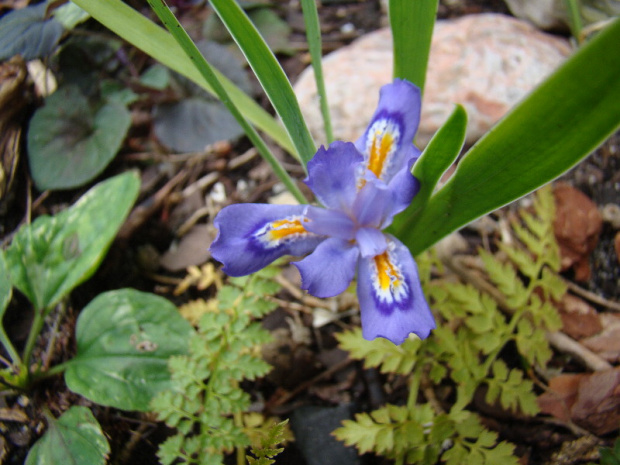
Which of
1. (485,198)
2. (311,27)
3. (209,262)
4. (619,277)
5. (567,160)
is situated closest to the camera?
(567,160)

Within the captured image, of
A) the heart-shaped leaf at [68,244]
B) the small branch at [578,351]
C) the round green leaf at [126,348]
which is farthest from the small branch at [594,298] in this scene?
the heart-shaped leaf at [68,244]

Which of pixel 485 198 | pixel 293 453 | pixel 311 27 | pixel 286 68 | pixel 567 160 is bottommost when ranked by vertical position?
pixel 293 453

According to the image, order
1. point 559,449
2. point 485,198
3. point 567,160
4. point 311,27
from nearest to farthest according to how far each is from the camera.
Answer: point 567,160 → point 485,198 → point 311,27 → point 559,449

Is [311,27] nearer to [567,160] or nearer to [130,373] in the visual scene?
[567,160]

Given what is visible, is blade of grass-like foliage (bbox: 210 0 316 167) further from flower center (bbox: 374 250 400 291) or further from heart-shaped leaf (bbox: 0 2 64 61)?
heart-shaped leaf (bbox: 0 2 64 61)

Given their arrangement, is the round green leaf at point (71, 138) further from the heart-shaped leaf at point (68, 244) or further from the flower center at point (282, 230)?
the flower center at point (282, 230)

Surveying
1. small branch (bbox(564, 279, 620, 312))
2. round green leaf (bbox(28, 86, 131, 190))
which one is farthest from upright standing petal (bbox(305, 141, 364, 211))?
round green leaf (bbox(28, 86, 131, 190))

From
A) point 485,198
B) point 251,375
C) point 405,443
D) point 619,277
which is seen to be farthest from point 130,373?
point 619,277
